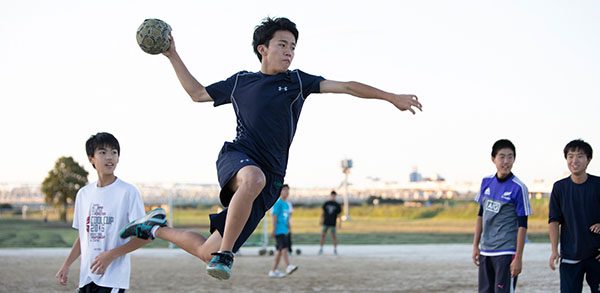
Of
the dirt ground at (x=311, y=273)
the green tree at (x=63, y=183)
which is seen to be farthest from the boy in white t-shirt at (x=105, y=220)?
the green tree at (x=63, y=183)

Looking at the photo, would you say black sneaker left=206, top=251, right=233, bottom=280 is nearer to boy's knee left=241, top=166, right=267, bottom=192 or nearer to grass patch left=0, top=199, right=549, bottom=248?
boy's knee left=241, top=166, right=267, bottom=192

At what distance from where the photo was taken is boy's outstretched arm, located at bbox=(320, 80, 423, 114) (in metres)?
4.90

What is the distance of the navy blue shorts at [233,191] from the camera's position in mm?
5000

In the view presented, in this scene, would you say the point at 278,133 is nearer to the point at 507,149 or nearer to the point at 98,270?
the point at 98,270

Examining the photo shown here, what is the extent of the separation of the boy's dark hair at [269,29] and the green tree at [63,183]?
46.6 meters

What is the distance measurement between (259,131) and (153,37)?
123 cm

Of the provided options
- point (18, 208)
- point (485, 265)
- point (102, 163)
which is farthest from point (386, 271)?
point (18, 208)

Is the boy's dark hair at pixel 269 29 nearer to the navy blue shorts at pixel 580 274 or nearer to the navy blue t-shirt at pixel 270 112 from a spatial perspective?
the navy blue t-shirt at pixel 270 112

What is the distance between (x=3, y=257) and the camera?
19.2m

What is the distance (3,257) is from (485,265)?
15794mm

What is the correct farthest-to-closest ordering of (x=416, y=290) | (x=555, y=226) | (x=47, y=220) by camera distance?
(x=47, y=220) → (x=416, y=290) → (x=555, y=226)

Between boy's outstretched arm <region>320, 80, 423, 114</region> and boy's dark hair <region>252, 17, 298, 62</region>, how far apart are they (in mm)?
520

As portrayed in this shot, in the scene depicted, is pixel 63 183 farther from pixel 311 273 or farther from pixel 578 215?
pixel 578 215

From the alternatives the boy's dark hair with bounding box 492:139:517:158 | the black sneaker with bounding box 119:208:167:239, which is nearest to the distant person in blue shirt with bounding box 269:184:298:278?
the boy's dark hair with bounding box 492:139:517:158
